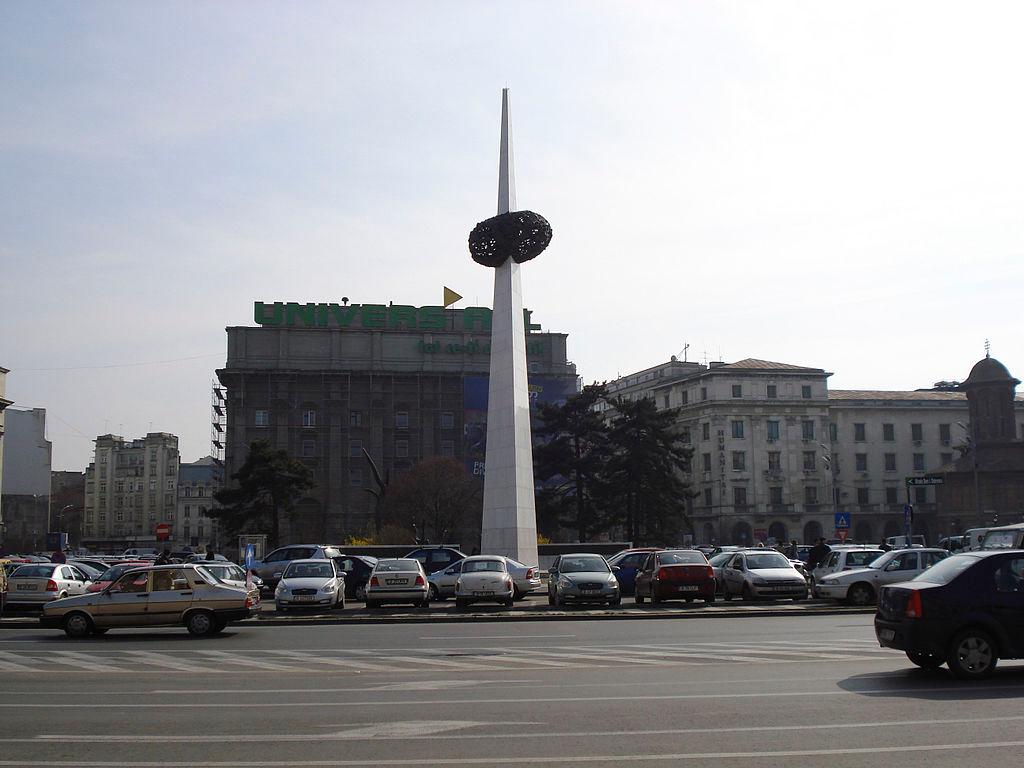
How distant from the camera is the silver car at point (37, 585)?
2750 cm

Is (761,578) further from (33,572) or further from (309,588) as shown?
(33,572)

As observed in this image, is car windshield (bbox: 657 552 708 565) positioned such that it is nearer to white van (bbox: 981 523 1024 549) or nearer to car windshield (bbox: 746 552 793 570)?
car windshield (bbox: 746 552 793 570)

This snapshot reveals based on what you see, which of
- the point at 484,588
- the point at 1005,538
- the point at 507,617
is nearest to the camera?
the point at 1005,538

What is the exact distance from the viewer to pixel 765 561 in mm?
28984

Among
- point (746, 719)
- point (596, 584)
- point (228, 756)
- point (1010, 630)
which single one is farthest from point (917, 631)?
point (596, 584)

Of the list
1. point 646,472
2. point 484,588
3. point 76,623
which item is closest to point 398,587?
point 484,588

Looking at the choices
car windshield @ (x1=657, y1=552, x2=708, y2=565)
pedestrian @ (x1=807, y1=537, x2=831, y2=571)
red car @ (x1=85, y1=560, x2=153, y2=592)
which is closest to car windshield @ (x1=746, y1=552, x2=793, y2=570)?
car windshield @ (x1=657, y1=552, x2=708, y2=565)

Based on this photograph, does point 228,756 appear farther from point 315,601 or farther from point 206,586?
point 315,601

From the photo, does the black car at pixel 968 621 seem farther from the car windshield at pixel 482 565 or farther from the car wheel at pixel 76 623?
the car windshield at pixel 482 565

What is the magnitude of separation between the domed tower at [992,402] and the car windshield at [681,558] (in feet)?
196

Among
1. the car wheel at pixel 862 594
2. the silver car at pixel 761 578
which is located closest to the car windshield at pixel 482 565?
the silver car at pixel 761 578

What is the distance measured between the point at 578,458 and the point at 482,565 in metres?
38.9

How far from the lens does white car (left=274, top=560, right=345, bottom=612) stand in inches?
1030

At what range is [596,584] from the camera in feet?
87.9
